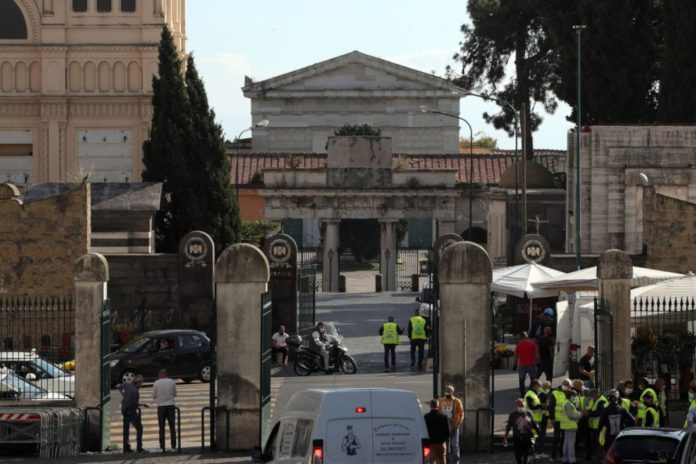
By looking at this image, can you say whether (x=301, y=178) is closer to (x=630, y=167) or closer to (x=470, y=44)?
(x=470, y=44)

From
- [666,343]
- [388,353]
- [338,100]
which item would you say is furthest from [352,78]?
[666,343]

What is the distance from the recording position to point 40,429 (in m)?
30.3

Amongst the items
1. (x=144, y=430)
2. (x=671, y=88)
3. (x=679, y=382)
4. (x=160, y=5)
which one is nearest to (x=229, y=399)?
(x=144, y=430)

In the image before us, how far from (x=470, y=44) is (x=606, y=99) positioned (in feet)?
71.7

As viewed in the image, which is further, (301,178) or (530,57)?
(530,57)

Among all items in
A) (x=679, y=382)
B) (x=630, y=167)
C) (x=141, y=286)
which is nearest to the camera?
(x=679, y=382)

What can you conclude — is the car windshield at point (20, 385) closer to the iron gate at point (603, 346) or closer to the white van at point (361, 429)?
the iron gate at point (603, 346)

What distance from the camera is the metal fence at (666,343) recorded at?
33938 mm

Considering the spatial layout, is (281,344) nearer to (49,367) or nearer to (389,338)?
(389,338)

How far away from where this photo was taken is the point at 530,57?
87938 millimetres

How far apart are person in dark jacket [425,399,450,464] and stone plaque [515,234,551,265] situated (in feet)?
74.4

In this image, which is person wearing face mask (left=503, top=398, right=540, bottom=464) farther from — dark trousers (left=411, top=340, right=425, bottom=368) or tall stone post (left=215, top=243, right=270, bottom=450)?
dark trousers (left=411, top=340, right=425, bottom=368)

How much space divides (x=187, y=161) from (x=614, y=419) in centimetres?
3766

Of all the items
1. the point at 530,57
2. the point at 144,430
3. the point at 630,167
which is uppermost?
the point at 530,57
